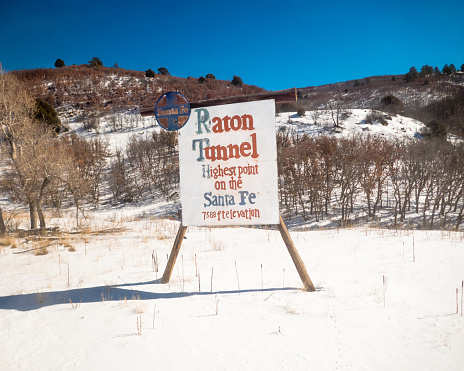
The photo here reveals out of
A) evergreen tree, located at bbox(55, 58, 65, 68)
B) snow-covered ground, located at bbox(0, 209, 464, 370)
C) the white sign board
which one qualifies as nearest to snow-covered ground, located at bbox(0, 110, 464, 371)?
snow-covered ground, located at bbox(0, 209, 464, 370)

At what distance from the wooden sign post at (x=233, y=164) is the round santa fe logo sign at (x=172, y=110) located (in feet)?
0.35

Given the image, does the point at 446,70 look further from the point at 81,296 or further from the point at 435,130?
the point at 81,296

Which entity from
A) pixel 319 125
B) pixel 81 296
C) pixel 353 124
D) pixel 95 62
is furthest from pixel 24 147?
pixel 95 62

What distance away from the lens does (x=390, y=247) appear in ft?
18.3

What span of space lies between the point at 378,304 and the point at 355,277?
91 centimetres

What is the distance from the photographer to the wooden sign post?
3.53 m

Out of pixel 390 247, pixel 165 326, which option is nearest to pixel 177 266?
pixel 165 326

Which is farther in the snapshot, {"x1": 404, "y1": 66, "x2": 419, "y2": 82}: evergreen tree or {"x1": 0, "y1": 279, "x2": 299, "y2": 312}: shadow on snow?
{"x1": 404, "y1": 66, "x2": 419, "y2": 82}: evergreen tree

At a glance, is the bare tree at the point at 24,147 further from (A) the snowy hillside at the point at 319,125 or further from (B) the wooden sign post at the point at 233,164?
(A) the snowy hillside at the point at 319,125

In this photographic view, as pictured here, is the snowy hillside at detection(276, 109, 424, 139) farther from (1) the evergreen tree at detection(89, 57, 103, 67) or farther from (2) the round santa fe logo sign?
(1) the evergreen tree at detection(89, 57, 103, 67)

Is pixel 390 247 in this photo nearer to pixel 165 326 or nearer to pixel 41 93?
pixel 165 326

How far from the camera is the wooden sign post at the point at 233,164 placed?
11.6 feet

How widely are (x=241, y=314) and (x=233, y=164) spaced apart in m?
1.84

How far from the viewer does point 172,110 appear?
3.85m
